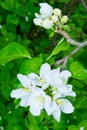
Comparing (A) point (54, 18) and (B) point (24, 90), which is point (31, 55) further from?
(B) point (24, 90)

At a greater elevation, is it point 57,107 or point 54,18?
point 54,18

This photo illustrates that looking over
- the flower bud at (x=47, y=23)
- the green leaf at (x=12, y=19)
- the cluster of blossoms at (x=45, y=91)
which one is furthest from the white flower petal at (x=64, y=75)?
the green leaf at (x=12, y=19)

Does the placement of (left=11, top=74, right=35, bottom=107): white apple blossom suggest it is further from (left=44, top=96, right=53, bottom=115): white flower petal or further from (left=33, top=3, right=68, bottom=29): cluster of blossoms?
(left=33, top=3, right=68, bottom=29): cluster of blossoms

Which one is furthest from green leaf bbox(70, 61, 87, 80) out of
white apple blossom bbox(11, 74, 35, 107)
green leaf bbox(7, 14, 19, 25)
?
green leaf bbox(7, 14, 19, 25)

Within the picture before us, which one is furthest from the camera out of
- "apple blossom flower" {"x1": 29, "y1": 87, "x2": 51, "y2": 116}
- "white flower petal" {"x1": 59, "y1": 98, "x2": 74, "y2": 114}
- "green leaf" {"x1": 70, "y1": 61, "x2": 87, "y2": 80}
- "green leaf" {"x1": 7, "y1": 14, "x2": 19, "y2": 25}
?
"green leaf" {"x1": 7, "y1": 14, "x2": 19, "y2": 25}

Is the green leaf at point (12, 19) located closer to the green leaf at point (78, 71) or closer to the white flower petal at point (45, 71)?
the green leaf at point (78, 71)

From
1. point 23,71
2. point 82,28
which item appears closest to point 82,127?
point 23,71

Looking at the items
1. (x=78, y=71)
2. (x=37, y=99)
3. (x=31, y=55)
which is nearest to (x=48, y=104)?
(x=37, y=99)
